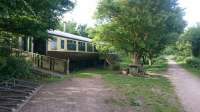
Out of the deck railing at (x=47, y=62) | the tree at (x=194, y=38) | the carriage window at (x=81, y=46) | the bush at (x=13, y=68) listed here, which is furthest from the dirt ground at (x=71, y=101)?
the tree at (x=194, y=38)

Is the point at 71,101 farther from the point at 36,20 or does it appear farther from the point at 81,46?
the point at 81,46

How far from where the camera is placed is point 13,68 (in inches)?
699

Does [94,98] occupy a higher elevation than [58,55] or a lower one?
lower

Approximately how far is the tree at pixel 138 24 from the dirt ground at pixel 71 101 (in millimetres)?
12924

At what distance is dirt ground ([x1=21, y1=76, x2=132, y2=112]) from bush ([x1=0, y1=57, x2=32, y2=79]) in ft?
7.70

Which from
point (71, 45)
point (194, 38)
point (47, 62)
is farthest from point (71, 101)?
point (194, 38)

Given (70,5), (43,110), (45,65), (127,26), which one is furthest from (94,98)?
(127,26)

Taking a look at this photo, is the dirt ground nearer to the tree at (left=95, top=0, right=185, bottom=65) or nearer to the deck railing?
the deck railing

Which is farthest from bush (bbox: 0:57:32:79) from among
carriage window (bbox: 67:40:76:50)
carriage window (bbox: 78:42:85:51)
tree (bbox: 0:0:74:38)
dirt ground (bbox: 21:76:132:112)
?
carriage window (bbox: 78:42:85:51)

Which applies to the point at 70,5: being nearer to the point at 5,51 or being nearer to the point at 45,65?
the point at 5,51

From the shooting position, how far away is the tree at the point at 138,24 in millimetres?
27906

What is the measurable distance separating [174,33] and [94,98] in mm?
16685

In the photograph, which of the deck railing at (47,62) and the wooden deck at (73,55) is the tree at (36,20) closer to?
the deck railing at (47,62)

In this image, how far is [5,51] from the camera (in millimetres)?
19188
